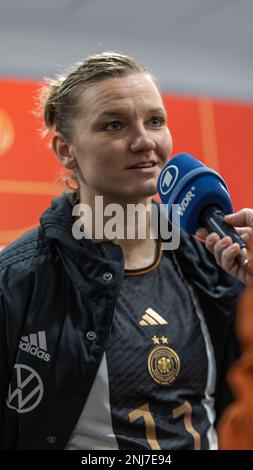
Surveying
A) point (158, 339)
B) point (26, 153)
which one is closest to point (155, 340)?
point (158, 339)

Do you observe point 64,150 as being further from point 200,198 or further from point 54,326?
point 200,198

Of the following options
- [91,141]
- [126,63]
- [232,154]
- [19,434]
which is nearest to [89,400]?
[19,434]

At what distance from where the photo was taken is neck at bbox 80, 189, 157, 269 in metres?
1.29

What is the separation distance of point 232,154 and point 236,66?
2.80ft

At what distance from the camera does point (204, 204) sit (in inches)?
37.6

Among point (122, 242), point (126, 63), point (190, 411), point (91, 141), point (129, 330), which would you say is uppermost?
point (126, 63)

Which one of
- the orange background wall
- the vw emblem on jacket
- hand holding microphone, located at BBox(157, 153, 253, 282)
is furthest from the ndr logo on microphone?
the orange background wall

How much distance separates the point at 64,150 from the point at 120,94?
0.18m

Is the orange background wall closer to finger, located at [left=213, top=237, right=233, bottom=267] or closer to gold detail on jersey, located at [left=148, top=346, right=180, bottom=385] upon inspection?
gold detail on jersey, located at [left=148, top=346, right=180, bottom=385]

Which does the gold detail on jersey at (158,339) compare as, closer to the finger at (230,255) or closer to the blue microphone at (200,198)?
the blue microphone at (200,198)

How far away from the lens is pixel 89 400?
116 cm

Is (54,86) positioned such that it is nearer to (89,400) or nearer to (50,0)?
(89,400)

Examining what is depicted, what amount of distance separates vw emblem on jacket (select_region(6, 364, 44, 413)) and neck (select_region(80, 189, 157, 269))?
26 cm

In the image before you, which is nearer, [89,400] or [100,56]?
[89,400]
